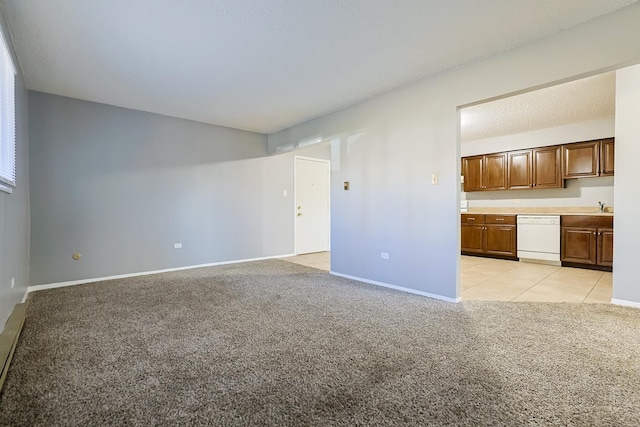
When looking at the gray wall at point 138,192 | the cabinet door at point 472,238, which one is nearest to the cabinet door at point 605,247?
the cabinet door at point 472,238

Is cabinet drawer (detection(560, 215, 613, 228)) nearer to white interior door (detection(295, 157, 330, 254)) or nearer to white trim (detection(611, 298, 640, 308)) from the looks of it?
white trim (detection(611, 298, 640, 308))

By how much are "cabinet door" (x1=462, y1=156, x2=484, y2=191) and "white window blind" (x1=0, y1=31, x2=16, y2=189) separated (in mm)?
7165

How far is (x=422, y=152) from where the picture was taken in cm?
349

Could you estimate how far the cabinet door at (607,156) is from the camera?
492cm

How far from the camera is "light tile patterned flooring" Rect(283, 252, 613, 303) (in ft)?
11.2

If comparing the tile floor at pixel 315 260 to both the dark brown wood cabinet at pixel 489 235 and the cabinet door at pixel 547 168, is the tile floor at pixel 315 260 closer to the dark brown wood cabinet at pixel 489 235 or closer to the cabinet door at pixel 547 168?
the dark brown wood cabinet at pixel 489 235

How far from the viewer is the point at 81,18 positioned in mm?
2344

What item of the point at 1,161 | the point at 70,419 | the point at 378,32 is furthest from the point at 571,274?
the point at 1,161

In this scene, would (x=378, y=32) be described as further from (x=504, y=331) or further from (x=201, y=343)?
(x=201, y=343)

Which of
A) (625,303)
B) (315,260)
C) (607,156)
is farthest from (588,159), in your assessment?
(315,260)

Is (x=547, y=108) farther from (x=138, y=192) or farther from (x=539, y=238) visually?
(x=138, y=192)

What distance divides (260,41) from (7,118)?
7.61ft

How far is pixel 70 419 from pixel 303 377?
1.13m

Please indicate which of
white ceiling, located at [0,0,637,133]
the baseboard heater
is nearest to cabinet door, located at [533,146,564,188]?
white ceiling, located at [0,0,637,133]
